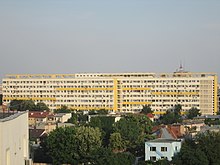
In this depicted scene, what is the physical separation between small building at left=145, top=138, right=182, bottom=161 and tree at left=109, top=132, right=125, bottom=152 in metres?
2.27

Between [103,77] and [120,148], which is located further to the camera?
[103,77]

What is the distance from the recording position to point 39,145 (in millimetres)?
19750

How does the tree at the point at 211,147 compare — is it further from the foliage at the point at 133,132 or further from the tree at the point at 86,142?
the tree at the point at 86,142

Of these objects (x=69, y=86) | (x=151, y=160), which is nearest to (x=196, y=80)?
(x=69, y=86)

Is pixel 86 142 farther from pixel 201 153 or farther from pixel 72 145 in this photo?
pixel 201 153

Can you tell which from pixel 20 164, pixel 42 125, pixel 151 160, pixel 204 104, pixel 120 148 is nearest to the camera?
pixel 20 164

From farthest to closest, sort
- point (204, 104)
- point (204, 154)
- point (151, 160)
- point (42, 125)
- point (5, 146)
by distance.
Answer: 1. point (204, 104)
2. point (42, 125)
3. point (151, 160)
4. point (204, 154)
5. point (5, 146)

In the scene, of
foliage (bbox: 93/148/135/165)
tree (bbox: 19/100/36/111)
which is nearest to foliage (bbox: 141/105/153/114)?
tree (bbox: 19/100/36/111)

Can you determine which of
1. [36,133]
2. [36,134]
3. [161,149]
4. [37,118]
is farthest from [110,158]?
[37,118]

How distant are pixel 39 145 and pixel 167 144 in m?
5.75

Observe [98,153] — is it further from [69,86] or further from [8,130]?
[69,86]

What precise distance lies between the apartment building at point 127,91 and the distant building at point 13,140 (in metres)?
32.2

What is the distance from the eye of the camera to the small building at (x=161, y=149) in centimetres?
1642

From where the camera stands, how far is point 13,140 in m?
8.73
